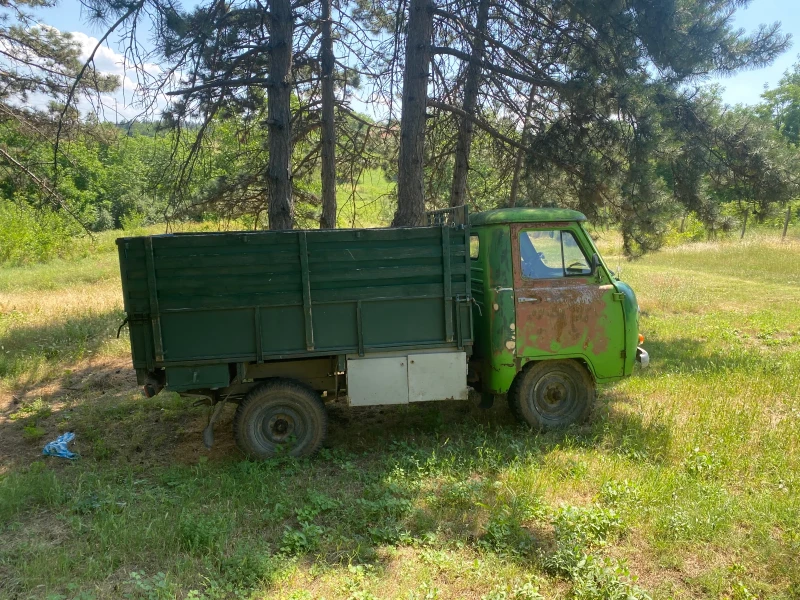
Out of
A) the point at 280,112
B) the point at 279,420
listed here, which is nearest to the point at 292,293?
the point at 279,420

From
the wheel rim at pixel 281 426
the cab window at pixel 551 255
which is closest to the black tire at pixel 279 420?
the wheel rim at pixel 281 426

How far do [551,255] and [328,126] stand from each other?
7.14 metres

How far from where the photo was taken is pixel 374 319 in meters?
5.29

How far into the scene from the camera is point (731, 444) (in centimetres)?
539

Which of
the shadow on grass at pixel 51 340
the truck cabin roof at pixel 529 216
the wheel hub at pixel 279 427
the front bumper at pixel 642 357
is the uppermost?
the truck cabin roof at pixel 529 216

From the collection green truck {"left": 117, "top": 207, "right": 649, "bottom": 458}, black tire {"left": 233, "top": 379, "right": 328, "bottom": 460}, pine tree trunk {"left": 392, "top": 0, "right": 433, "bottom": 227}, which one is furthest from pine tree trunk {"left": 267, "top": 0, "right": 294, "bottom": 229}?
black tire {"left": 233, "top": 379, "right": 328, "bottom": 460}

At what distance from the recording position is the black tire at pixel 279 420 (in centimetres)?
534

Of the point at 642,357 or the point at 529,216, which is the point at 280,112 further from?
the point at 642,357

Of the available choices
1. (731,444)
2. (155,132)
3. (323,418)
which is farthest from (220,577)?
(155,132)

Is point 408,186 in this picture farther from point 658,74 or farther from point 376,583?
point 376,583

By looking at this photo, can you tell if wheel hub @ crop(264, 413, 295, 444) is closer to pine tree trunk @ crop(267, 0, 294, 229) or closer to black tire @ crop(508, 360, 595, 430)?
black tire @ crop(508, 360, 595, 430)

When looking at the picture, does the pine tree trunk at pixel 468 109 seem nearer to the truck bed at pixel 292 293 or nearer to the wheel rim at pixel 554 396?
the truck bed at pixel 292 293

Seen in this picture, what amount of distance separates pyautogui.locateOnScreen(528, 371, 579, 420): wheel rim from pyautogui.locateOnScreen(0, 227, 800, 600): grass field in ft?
0.91

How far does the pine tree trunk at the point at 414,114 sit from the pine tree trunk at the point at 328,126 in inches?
102
